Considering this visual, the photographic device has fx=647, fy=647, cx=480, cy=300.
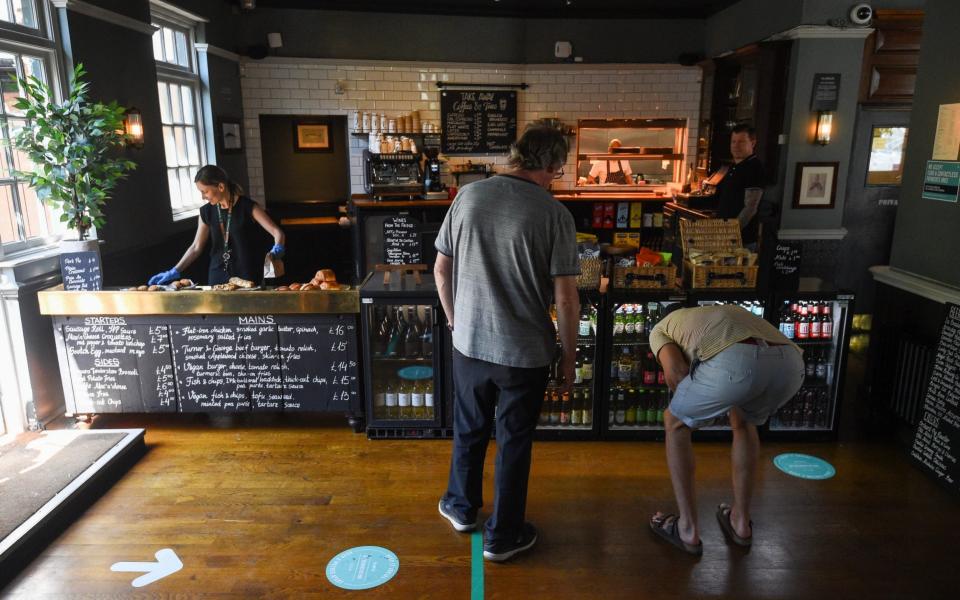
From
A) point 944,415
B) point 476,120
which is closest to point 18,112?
point 476,120

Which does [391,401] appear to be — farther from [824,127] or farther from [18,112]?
[824,127]

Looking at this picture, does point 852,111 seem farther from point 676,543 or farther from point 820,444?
point 676,543

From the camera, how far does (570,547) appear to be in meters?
3.07

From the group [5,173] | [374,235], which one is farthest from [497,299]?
[374,235]

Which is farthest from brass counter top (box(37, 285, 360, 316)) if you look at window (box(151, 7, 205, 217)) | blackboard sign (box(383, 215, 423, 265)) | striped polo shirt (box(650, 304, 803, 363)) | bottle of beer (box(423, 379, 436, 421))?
window (box(151, 7, 205, 217))

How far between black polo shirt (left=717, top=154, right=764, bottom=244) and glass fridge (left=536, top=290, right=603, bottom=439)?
5.91ft

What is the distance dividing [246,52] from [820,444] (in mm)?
7761

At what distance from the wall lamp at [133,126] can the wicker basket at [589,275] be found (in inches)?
148

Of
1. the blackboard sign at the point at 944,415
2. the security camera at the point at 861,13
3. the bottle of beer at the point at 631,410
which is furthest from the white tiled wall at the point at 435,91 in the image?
the blackboard sign at the point at 944,415

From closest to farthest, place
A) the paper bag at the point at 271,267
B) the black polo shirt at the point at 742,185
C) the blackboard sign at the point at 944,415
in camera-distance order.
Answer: the blackboard sign at the point at 944,415 < the paper bag at the point at 271,267 < the black polo shirt at the point at 742,185

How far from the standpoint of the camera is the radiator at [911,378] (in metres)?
3.93

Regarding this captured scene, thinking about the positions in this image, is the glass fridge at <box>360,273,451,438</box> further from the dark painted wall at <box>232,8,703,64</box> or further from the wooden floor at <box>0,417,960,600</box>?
the dark painted wall at <box>232,8,703,64</box>

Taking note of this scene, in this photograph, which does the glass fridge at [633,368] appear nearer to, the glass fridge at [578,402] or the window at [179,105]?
the glass fridge at [578,402]

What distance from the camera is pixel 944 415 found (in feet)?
11.9
